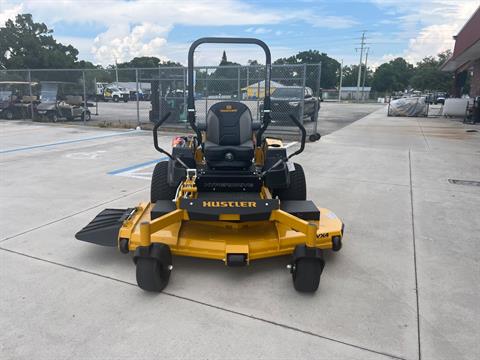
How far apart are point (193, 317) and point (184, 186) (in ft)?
3.98

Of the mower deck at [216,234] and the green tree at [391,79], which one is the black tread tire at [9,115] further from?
the green tree at [391,79]

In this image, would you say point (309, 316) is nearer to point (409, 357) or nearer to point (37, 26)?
point (409, 357)

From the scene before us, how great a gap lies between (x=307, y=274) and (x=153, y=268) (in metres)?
1.16

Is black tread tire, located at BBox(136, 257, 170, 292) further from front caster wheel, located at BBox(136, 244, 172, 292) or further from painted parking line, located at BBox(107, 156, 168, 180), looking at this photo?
painted parking line, located at BBox(107, 156, 168, 180)

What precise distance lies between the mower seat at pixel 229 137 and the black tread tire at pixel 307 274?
3.72 feet

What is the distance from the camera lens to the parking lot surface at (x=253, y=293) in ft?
7.97

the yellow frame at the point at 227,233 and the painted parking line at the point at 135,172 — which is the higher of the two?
the yellow frame at the point at 227,233

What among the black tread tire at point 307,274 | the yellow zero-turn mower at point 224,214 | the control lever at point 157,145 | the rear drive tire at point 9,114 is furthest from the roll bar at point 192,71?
the rear drive tire at point 9,114

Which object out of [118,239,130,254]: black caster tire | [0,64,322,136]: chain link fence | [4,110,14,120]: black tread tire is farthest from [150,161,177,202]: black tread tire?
[4,110,14,120]: black tread tire

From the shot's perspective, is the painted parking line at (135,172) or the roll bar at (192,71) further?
the painted parking line at (135,172)

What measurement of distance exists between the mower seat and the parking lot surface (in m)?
0.95

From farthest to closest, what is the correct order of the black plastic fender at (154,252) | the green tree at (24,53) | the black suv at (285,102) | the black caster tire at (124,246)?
the green tree at (24,53) → the black suv at (285,102) → the black caster tire at (124,246) → the black plastic fender at (154,252)

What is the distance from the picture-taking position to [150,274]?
9.49 feet

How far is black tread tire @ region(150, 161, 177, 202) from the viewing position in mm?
4262
